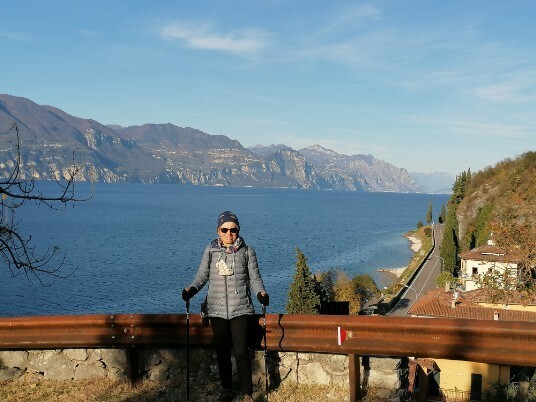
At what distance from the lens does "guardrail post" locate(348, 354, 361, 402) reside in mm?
5953

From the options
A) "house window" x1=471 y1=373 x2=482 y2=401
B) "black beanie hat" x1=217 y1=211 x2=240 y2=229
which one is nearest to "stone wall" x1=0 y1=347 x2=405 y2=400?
"house window" x1=471 y1=373 x2=482 y2=401

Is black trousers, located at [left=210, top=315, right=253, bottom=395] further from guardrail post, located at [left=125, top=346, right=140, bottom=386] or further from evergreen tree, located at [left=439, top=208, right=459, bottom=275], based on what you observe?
Answer: evergreen tree, located at [left=439, top=208, right=459, bottom=275]

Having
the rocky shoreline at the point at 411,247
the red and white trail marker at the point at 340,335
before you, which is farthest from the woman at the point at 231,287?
the rocky shoreline at the point at 411,247

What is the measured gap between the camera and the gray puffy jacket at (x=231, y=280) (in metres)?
5.89

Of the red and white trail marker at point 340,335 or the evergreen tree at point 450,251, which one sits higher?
the red and white trail marker at point 340,335

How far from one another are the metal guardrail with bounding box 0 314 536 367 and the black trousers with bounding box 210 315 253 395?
30cm

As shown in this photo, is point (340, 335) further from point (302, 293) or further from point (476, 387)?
point (302, 293)

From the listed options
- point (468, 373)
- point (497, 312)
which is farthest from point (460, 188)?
point (468, 373)

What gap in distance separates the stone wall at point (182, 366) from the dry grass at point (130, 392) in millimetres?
116

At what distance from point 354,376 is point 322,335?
0.58 meters

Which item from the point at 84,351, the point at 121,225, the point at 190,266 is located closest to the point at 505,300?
the point at 84,351

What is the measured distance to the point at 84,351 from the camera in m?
6.73

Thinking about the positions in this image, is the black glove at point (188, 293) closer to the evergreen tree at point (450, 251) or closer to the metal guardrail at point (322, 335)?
the metal guardrail at point (322, 335)

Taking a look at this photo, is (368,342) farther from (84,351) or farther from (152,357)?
(84,351)
